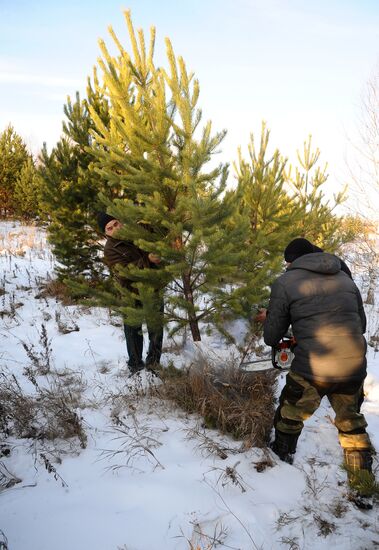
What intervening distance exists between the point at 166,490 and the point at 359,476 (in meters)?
1.26

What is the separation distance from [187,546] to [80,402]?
6.09ft

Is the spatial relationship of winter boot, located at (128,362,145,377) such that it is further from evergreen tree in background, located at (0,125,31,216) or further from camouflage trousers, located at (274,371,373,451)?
evergreen tree in background, located at (0,125,31,216)

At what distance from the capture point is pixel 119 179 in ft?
12.1

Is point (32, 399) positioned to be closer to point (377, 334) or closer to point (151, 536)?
point (151, 536)

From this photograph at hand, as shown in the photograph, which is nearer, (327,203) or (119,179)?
(119,179)

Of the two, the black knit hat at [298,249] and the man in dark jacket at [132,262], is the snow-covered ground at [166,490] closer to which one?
the man in dark jacket at [132,262]

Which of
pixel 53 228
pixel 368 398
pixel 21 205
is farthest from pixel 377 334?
pixel 21 205

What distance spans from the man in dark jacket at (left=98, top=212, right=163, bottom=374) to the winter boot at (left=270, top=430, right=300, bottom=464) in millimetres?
1611

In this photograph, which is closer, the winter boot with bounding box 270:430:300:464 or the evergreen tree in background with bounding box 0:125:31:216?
the winter boot with bounding box 270:430:300:464

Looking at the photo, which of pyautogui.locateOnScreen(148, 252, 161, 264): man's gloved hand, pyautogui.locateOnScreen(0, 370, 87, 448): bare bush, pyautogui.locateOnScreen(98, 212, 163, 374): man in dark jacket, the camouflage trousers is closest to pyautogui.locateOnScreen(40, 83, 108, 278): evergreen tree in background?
pyautogui.locateOnScreen(98, 212, 163, 374): man in dark jacket

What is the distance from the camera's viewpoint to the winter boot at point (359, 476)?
1646 millimetres

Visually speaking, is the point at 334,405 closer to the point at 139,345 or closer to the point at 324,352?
the point at 324,352

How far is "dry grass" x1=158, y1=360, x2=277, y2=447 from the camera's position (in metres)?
2.80

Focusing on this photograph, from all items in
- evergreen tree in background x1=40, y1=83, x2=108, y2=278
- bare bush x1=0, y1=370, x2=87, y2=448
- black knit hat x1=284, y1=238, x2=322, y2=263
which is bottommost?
bare bush x1=0, y1=370, x2=87, y2=448
